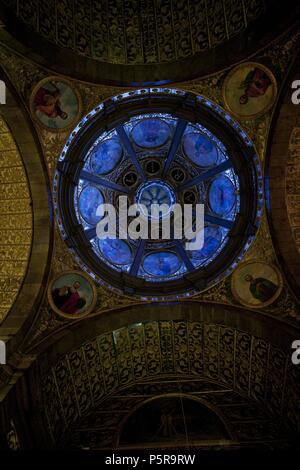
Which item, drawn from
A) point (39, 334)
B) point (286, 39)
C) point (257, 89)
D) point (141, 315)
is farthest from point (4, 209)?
point (286, 39)

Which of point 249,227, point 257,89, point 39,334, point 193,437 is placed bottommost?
point 193,437

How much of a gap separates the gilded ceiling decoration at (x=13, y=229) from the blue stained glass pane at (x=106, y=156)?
2524 mm

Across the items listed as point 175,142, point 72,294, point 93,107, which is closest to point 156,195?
point 175,142

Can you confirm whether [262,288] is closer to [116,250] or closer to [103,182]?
[116,250]

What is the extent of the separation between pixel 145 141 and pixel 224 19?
4.47 metres

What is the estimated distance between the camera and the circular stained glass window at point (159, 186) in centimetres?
1493

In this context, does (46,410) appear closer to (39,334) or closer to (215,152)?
(39,334)

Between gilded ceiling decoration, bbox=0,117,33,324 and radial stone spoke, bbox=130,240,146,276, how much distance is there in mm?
3173

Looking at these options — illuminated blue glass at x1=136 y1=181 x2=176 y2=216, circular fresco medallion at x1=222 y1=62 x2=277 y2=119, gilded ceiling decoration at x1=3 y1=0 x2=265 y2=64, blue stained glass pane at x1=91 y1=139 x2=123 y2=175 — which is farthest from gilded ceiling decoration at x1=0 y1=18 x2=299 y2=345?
illuminated blue glass at x1=136 y1=181 x2=176 y2=216

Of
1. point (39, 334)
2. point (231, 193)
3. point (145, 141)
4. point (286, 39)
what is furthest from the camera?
point (145, 141)

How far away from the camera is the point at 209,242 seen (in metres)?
16.7

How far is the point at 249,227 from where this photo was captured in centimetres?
1494

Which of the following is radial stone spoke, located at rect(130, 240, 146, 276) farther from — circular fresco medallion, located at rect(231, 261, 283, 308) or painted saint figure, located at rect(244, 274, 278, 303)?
painted saint figure, located at rect(244, 274, 278, 303)

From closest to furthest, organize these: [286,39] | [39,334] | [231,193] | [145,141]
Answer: [286,39], [39,334], [231,193], [145,141]
